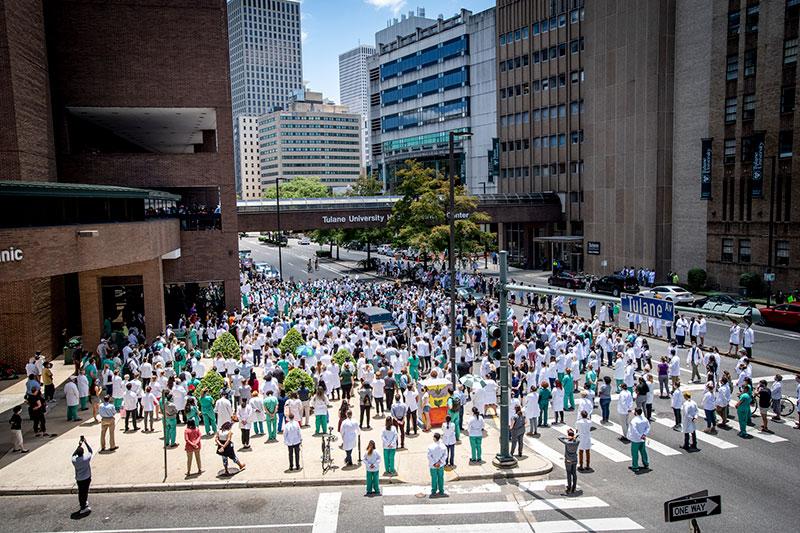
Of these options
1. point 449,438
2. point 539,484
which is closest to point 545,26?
point 449,438

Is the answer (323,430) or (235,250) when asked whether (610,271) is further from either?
(323,430)

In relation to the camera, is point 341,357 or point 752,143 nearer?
point 341,357

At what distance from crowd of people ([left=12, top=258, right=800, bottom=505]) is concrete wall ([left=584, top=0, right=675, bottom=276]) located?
75.6 feet

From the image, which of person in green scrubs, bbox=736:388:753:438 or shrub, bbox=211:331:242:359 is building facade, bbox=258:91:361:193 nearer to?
shrub, bbox=211:331:242:359

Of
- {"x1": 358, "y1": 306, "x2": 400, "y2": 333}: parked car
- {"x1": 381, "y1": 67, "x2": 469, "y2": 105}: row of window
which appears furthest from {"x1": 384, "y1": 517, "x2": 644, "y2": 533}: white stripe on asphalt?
{"x1": 381, "y1": 67, "x2": 469, "y2": 105}: row of window

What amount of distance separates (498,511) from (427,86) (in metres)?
87.9

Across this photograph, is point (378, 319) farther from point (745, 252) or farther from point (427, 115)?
point (427, 115)

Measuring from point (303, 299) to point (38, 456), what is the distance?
2052 centimetres

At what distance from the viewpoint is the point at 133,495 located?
579 inches

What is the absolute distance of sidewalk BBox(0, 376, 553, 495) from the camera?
49.2 ft

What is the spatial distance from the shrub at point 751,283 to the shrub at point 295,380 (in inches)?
1289

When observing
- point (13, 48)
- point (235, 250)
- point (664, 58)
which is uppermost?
point (664, 58)

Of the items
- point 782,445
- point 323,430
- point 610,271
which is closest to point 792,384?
point 782,445

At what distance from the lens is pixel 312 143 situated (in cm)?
19150
